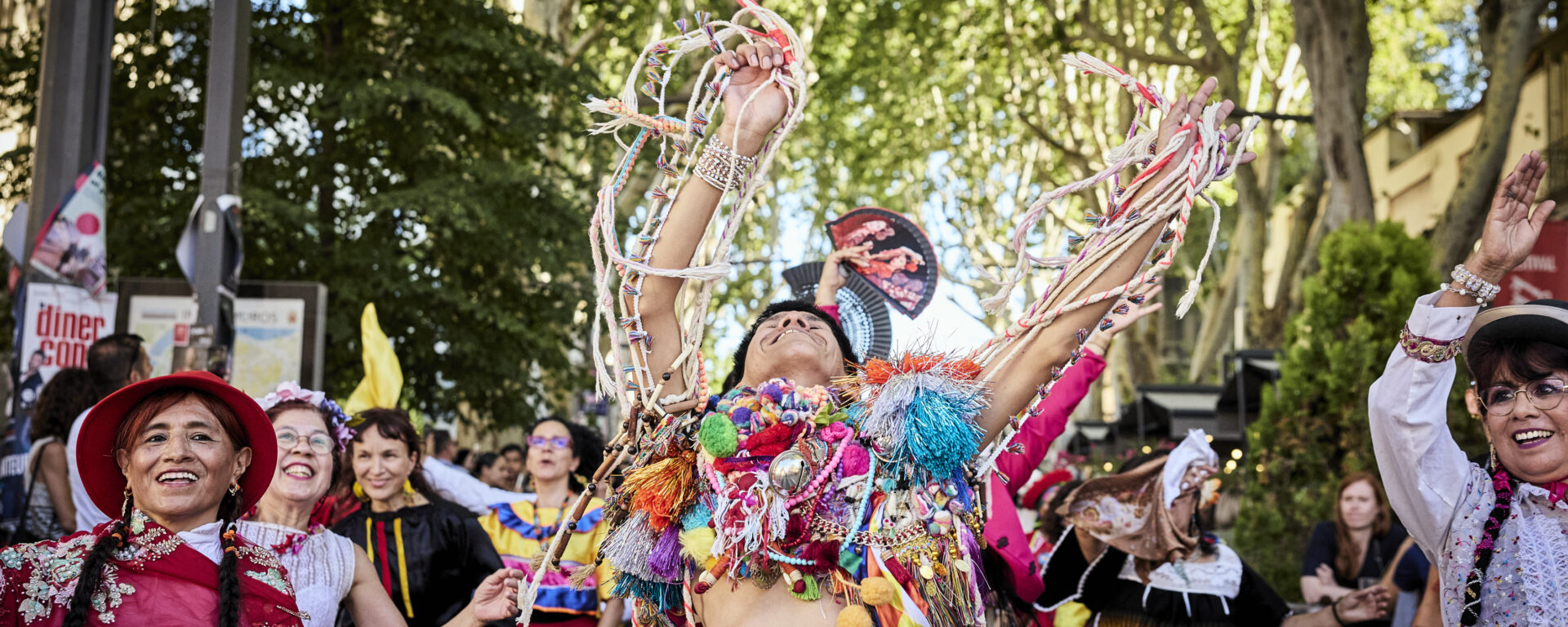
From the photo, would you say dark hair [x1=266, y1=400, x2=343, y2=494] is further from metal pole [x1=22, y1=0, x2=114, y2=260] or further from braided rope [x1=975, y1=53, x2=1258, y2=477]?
metal pole [x1=22, y1=0, x2=114, y2=260]

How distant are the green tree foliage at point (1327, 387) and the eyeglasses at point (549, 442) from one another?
6.21m

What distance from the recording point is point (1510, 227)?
321 cm

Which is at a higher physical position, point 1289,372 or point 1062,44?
point 1062,44

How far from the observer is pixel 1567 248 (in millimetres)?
9266

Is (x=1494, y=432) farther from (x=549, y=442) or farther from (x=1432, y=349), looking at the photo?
(x=549, y=442)

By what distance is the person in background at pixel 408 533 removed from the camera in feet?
17.2

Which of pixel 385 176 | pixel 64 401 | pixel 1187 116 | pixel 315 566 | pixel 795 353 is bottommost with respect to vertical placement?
pixel 315 566

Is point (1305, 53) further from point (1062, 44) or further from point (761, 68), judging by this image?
point (761, 68)

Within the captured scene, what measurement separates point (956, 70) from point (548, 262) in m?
11.7

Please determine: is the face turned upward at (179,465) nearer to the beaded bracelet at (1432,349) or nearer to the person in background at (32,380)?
the beaded bracelet at (1432,349)

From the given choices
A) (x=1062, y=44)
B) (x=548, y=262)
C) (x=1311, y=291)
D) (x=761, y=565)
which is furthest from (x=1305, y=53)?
(x=761, y=565)

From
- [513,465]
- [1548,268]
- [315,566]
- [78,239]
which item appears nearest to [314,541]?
[315,566]

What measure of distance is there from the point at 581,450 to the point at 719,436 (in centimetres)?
337

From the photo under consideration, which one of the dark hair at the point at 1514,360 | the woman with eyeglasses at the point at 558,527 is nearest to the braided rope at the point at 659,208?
the woman with eyeglasses at the point at 558,527
